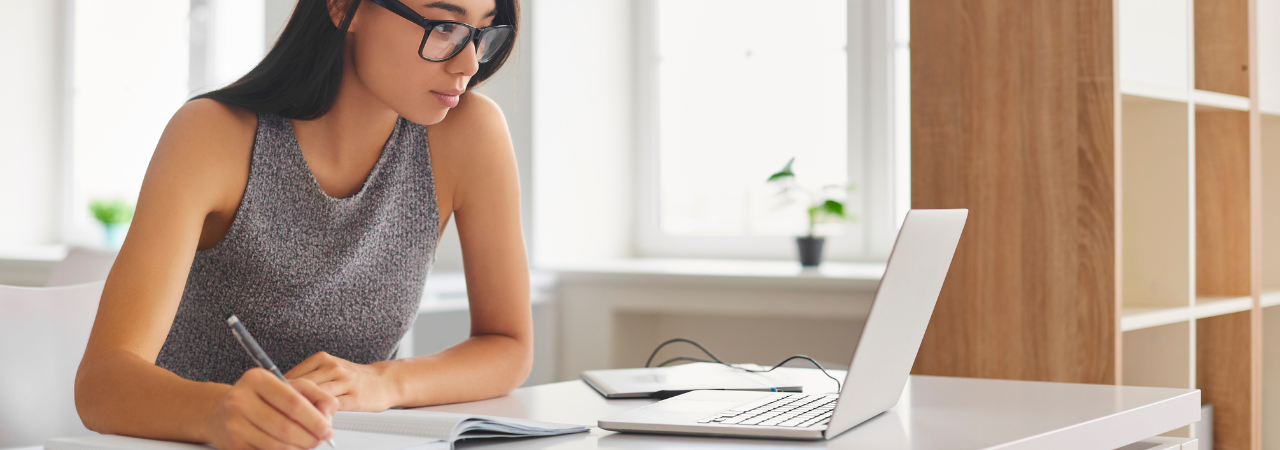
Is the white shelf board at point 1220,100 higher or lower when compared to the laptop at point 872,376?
higher

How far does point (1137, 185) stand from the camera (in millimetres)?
1814

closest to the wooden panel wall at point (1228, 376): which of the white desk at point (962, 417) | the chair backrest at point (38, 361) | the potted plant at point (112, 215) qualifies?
the white desk at point (962, 417)

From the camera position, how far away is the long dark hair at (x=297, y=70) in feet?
3.86

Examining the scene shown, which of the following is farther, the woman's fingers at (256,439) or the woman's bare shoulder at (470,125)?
the woman's bare shoulder at (470,125)

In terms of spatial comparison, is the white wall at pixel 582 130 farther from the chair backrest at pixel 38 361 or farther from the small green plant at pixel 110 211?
the small green plant at pixel 110 211

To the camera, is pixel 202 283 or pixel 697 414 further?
pixel 202 283

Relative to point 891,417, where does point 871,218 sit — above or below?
above

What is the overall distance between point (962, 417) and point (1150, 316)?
881 millimetres

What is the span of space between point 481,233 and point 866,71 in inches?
53.4

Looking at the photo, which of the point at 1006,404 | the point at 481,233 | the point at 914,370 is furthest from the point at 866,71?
the point at 1006,404

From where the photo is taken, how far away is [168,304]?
1.01 meters

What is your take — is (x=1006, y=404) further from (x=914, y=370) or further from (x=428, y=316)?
(x=428, y=316)

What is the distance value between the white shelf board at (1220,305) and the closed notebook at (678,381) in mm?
911

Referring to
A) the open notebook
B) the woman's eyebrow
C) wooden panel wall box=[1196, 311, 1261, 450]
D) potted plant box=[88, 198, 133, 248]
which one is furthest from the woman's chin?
potted plant box=[88, 198, 133, 248]
